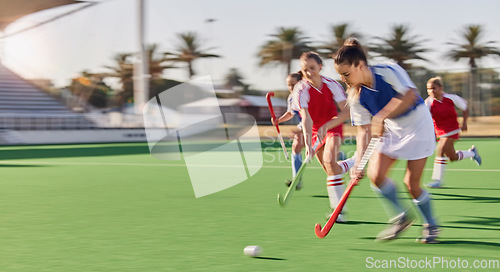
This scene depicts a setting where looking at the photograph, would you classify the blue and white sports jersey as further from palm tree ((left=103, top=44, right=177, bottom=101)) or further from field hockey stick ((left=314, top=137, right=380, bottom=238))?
palm tree ((left=103, top=44, right=177, bottom=101))

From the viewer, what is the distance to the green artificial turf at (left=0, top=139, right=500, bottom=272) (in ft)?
15.9

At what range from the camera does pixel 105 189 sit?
9.83 m

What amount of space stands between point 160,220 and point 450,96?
4963mm

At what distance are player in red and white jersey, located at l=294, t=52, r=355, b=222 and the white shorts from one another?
1.05m

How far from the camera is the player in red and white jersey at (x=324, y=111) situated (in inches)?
255

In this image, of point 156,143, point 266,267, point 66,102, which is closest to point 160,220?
point 266,267

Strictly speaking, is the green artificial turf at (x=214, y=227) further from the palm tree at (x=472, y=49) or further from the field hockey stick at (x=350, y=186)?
the palm tree at (x=472, y=49)

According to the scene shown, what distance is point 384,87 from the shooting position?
16.5 ft

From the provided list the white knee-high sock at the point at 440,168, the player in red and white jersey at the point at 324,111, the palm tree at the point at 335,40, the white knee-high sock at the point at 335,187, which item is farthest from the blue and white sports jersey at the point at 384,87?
the palm tree at the point at 335,40

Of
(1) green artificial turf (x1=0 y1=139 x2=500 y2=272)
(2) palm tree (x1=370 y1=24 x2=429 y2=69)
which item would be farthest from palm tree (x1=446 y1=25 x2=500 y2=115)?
(1) green artificial turf (x1=0 y1=139 x2=500 y2=272)

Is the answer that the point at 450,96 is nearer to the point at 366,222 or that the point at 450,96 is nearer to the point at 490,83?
the point at 366,222

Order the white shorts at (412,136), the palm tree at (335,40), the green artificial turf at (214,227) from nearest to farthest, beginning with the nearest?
A: the green artificial turf at (214,227) → the white shorts at (412,136) → the palm tree at (335,40)

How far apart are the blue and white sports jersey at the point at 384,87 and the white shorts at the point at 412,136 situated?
0.08 metres

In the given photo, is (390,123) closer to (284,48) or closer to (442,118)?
(442,118)
